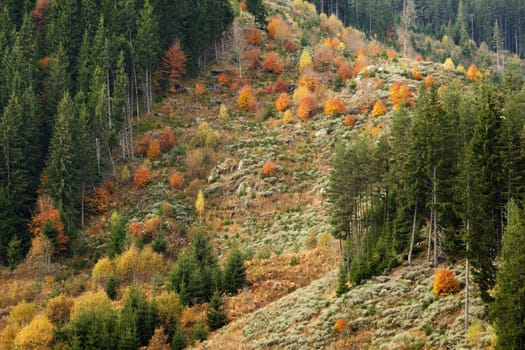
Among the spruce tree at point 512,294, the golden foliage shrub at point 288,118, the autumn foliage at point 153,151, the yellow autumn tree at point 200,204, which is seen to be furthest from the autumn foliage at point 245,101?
the spruce tree at point 512,294

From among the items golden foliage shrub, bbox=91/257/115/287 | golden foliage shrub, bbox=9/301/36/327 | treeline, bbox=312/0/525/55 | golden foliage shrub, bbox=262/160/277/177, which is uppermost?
treeline, bbox=312/0/525/55

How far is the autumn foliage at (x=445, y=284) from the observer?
39.5m

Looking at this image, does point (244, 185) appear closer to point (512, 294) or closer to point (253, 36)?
point (253, 36)

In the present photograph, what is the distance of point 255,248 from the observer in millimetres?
61562

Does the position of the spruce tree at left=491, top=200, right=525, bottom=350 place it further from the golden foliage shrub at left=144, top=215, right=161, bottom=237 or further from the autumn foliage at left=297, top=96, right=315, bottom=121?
the autumn foliage at left=297, top=96, right=315, bottom=121

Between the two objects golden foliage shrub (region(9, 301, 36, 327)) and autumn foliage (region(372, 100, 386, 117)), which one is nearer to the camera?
golden foliage shrub (region(9, 301, 36, 327))

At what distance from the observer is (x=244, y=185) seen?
7125 cm

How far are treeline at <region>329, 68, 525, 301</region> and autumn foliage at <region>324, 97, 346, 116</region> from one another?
81.1 ft

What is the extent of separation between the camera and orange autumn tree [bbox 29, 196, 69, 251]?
6369 centimetres

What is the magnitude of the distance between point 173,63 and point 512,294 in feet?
227

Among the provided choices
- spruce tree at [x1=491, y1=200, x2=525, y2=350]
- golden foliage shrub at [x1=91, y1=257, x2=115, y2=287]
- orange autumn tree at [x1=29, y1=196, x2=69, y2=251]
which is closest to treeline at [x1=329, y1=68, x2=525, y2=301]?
spruce tree at [x1=491, y1=200, x2=525, y2=350]

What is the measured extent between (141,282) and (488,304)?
1345 inches

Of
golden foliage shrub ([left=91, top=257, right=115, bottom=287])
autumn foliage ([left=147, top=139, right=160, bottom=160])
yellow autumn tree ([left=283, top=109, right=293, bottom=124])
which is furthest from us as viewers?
yellow autumn tree ([left=283, top=109, right=293, bottom=124])

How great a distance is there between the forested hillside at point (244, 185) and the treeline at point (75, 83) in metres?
0.32
